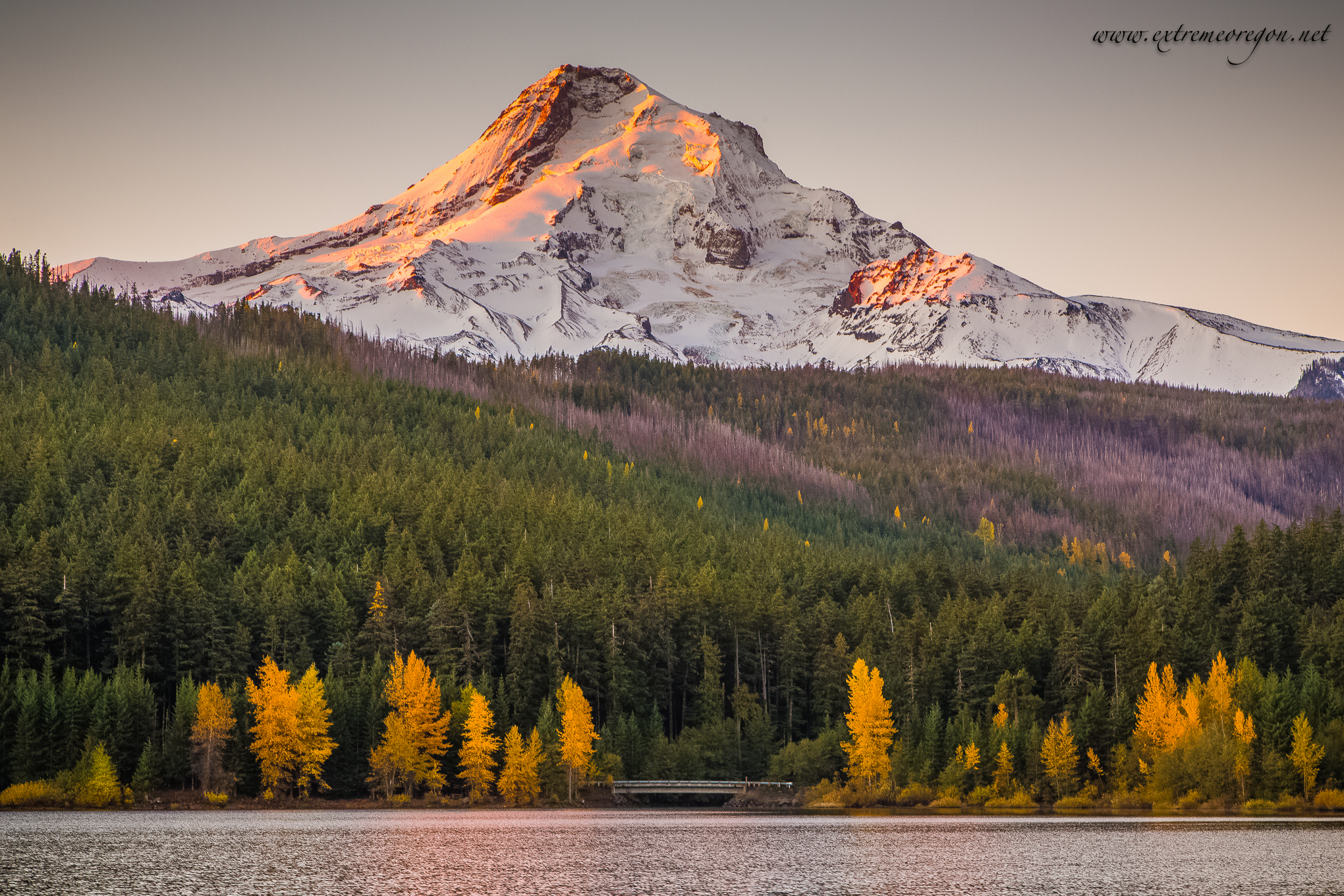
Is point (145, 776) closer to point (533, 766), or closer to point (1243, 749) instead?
point (533, 766)

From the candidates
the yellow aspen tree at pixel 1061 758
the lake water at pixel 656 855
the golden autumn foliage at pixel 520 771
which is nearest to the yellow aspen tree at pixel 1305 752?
the lake water at pixel 656 855

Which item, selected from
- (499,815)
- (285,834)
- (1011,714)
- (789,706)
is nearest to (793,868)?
(285,834)

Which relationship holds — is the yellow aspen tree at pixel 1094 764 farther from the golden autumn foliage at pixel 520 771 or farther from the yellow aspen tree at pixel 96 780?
the yellow aspen tree at pixel 96 780

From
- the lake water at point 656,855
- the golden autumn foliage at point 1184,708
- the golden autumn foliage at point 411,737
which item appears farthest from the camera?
the golden autumn foliage at point 411,737

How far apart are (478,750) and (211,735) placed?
65.3ft

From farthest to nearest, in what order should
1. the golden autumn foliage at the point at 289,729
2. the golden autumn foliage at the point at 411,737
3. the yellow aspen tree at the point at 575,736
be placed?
1. the yellow aspen tree at the point at 575,736
2. the golden autumn foliage at the point at 411,737
3. the golden autumn foliage at the point at 289,729

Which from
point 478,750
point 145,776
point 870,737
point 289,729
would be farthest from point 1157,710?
point 145,776

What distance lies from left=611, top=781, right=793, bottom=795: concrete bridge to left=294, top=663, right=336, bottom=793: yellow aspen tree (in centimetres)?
2348

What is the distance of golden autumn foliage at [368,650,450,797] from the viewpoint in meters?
113

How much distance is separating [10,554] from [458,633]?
42.5m

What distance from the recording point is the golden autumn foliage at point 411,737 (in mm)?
113250

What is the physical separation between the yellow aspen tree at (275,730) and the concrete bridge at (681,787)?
26.2 metres

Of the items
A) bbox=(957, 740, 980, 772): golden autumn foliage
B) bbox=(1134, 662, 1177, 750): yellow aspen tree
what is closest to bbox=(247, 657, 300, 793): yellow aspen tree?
bbox=(957, 740, 980, 772): golden autumn foliage

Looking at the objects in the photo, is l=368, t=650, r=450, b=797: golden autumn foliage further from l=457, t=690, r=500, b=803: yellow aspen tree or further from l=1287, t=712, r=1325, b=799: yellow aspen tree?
l=1287, t=712, r=1325, b=799: yellow aspen tree
